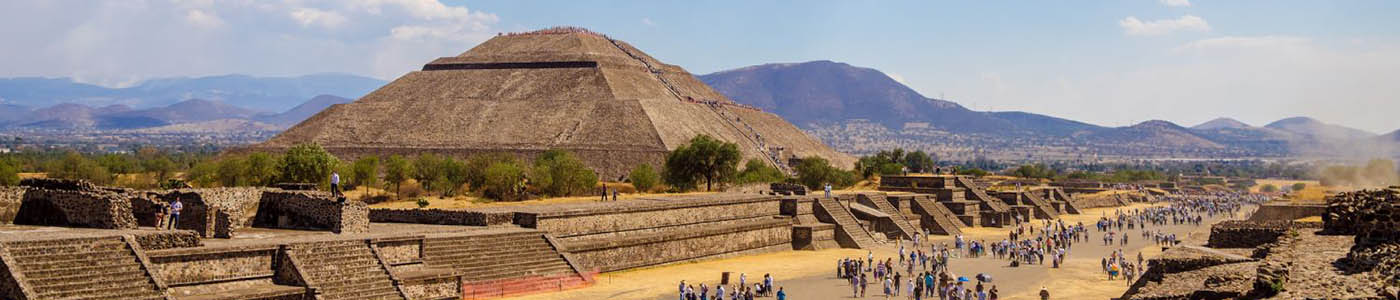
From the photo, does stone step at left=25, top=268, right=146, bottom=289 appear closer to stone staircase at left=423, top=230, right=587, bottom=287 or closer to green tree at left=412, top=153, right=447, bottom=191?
A: stone staircase at left=423, top=230, right=587, bottom=287

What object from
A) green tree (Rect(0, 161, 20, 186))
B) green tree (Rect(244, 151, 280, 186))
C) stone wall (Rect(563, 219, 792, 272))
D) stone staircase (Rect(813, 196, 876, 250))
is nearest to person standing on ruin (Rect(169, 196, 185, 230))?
stone wall (Rect(563, 219, 792, 272))

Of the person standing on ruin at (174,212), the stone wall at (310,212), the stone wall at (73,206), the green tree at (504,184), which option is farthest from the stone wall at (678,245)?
the green tree at (504,184)

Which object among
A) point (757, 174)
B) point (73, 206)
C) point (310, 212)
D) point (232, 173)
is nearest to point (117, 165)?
point (232, 173)

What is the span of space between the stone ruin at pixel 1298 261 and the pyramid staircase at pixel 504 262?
49.1ft

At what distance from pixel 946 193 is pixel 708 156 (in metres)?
13.0

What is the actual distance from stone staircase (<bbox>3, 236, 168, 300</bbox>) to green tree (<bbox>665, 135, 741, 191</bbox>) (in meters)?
45.9

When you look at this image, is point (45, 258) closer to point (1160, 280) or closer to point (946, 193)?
point (1160, 280)

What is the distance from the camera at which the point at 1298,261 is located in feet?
88.9

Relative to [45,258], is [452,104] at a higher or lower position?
higher

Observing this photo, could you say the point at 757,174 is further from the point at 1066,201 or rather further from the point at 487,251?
the point at 487,251

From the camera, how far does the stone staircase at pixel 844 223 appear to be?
169 feet

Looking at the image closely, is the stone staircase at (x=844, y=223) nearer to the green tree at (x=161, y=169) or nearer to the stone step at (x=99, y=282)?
the stone step at (x=99, y=282)

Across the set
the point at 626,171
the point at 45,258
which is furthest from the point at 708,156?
the point at 45,258

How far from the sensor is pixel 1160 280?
97.1ft
